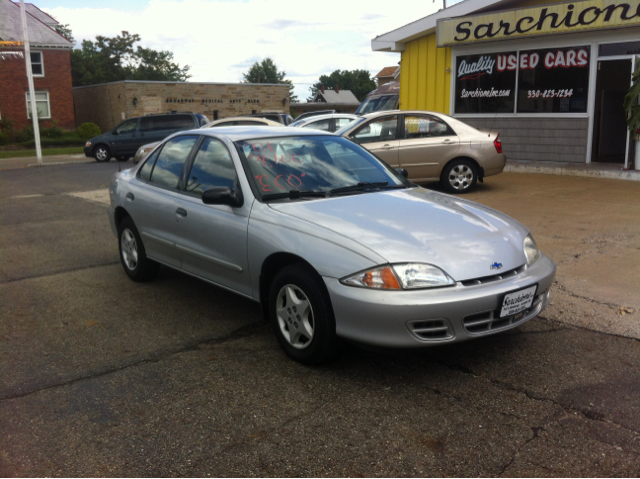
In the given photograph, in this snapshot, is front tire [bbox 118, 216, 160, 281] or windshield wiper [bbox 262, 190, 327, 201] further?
front tire [bbox 118, 216, 160, 281]

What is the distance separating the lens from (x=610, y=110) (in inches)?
589

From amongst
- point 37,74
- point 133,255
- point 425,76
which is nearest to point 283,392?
point 133,255

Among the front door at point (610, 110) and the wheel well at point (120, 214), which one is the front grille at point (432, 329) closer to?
the wheel well at point (120, 214)

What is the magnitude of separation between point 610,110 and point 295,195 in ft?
41.8

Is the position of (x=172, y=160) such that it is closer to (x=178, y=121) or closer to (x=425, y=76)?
(x=425, y=76)

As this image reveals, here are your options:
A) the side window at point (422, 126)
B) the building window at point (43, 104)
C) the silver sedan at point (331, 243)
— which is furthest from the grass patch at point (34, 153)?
the silver sedan at point (331, 243)

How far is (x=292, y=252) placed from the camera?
161 inches

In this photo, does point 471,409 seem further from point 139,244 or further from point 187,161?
point 139,244

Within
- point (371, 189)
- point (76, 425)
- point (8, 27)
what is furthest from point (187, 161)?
point (8, 27)

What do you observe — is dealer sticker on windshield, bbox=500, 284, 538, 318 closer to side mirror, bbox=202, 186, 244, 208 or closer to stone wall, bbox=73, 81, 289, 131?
side mirror, bbox=202, 186, 244, 208

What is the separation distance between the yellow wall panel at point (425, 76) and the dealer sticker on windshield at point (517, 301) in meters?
13.5

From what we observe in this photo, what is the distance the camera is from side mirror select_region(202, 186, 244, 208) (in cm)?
458

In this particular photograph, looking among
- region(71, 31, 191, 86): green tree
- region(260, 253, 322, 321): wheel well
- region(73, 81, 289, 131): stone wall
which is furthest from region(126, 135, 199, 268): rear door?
region(71, 31, 191, 86): green tree

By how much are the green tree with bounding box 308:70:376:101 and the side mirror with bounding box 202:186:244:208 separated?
141701 millimetres
